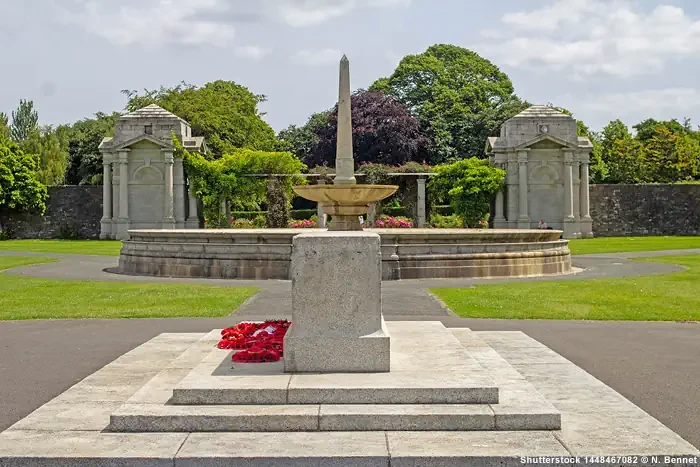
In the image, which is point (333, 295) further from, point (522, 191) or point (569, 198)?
point (569, 198)

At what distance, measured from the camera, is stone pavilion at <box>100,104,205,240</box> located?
42531mm

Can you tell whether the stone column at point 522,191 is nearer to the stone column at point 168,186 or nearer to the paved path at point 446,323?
the stone column at point 168,186

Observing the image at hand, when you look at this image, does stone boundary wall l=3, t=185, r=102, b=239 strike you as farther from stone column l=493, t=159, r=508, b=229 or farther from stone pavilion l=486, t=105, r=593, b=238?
stone pavilion l=486, t=105, r=593, b=238

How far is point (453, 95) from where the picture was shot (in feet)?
214

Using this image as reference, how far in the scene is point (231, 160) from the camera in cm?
4228

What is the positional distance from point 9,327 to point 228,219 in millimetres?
31754

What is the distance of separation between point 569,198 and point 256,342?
3883 centimetres

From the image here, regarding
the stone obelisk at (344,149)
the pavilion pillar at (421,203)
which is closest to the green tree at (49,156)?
the pavilion pillar at (421,203)

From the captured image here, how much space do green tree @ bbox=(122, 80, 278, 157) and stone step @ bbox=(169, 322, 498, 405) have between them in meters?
47.6

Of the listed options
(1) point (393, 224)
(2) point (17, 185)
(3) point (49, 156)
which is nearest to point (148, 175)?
(2) point (17, 185)

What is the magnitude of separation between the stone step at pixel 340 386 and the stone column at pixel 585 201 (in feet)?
133

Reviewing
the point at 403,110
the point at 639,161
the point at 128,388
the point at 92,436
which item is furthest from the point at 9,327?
the point at 639,161

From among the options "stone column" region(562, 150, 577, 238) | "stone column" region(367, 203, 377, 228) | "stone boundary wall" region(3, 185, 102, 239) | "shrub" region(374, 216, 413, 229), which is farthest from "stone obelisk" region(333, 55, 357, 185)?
"stone boundary wall" region(3, 185, 102, 239)

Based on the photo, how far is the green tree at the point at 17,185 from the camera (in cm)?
4556
